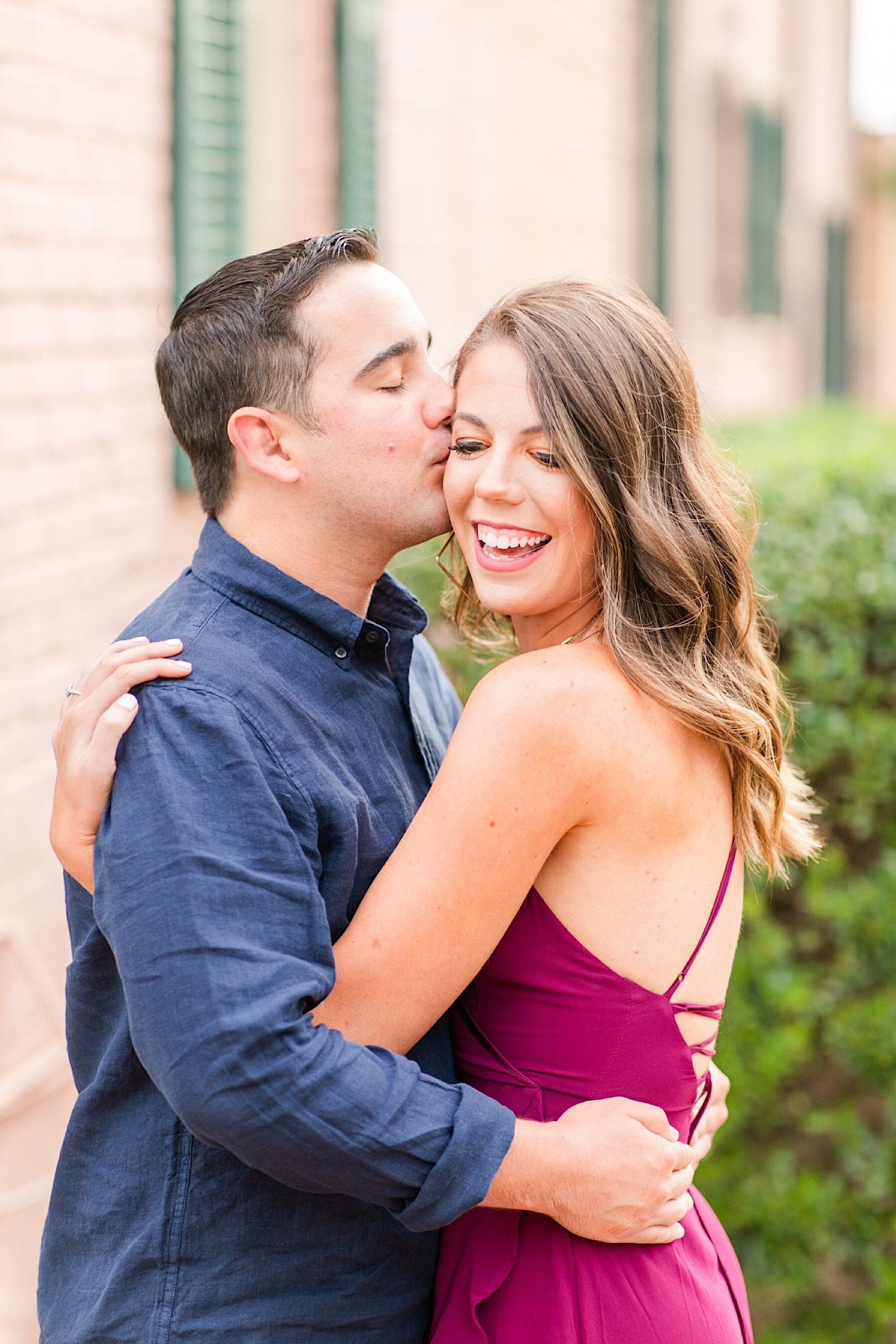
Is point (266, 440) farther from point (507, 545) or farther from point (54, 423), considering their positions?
point (54, 423)

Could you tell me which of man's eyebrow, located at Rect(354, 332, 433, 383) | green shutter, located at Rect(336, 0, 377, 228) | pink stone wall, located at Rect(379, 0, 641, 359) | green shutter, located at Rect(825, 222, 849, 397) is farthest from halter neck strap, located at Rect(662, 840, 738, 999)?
green shutter, located at Rect(825, 222, 849, 397)

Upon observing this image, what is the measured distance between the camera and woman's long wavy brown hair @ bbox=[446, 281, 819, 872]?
199 centimetres

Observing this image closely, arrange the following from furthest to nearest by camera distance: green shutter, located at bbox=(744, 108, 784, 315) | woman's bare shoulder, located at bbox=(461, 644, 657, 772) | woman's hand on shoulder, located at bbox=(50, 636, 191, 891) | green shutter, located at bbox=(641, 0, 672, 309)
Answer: green shutter, located at bbox=(744, 108, 784, 315) < green shutter, located at bbox=(641, 0, 672, 309) < woman's bare shoulder, located at bbox=(461, 644, 657, 772) < woman's hand on shoulder, located at bbox=(50, 636, 191, 891)

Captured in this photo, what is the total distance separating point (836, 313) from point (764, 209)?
3.91 m

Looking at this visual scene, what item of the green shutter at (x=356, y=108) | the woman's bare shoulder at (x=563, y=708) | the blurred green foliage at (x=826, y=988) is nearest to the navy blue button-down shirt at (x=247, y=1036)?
the woman's bare shoulder at (x=563, y=708)

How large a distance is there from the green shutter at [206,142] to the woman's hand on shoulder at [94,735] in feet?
7.82

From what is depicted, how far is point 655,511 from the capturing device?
207 centimetres

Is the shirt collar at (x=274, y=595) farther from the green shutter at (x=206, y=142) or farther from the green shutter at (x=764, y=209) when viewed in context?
the green shutter at (x=764, y=209)

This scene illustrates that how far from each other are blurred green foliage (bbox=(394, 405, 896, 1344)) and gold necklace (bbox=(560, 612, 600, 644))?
194 cm

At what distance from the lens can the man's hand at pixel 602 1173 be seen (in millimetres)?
1812

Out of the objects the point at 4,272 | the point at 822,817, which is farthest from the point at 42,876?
the point at 822,817

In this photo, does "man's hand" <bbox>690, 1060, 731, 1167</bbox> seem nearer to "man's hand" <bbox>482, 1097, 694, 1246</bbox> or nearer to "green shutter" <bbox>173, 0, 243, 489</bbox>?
"man's hand" <bbox>482, 1097, 694, 1246</bbox>

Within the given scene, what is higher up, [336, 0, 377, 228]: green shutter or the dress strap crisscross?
[336, 0, 377, 228]: green shutter

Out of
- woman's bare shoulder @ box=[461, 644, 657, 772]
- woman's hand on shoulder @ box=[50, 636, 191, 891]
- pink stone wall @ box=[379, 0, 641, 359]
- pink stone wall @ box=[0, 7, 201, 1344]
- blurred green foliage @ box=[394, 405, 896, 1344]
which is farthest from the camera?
pink stone wall @ box=[379, 0, 641, 359]
